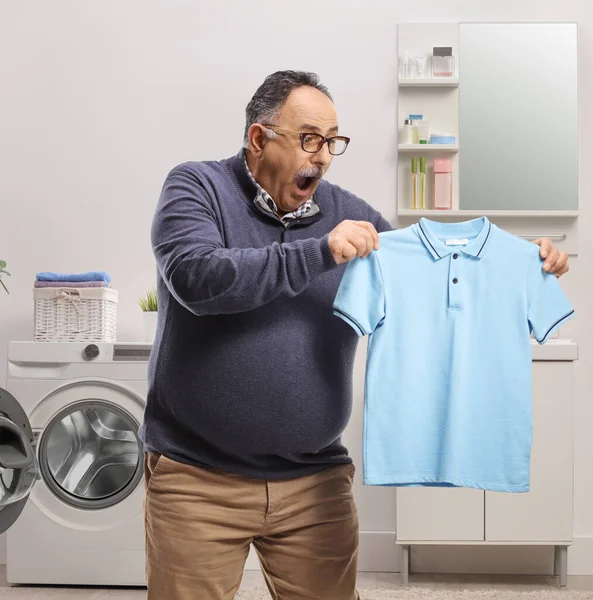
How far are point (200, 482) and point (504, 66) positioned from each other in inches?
101

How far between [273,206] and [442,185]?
6.42ft

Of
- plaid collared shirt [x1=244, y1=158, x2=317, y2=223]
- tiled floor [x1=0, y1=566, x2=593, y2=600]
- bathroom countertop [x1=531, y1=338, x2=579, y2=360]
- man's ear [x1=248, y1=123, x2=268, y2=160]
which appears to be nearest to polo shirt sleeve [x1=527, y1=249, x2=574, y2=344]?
plaid collared shirt [x1=244, y1=158, x2=317, y2=223]

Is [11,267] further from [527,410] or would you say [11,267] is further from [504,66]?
[527,410]

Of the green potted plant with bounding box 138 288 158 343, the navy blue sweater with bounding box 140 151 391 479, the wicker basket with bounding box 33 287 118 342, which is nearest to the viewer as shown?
the navy blue sweater with bounding box 140 151 391 479

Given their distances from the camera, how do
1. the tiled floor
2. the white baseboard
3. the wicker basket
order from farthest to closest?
1. the white baseboard
2. the wicker basket
3. the tiled floor

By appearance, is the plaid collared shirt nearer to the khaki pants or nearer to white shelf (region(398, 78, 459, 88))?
the khaki pants

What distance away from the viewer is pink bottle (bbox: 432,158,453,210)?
134 inches

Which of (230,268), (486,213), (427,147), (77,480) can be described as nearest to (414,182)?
(427,147)

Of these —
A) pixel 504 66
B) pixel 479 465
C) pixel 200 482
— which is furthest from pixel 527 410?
pixel 504 66

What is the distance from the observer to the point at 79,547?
3.00m

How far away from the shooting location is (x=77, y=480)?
9.99 ft

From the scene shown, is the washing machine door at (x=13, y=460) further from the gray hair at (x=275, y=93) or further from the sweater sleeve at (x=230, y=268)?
the gray hair at (x=275, y=93)

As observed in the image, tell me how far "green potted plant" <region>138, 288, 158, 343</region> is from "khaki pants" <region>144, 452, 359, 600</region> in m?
1.60

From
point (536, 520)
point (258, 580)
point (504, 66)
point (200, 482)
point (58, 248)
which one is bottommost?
point (258, 580)
